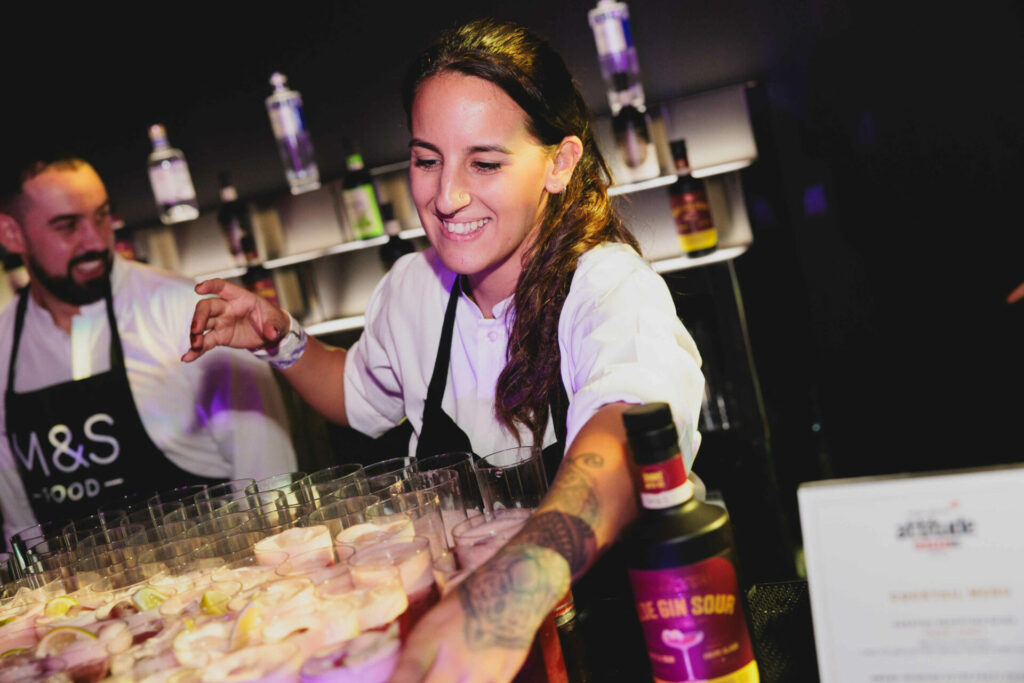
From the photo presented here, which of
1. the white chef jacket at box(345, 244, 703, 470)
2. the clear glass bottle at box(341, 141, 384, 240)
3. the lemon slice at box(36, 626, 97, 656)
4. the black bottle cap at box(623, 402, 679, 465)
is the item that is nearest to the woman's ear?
the white chef jacket at box(345, 244, 703, 470)

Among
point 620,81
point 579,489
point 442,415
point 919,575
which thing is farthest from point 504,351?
point 620,81

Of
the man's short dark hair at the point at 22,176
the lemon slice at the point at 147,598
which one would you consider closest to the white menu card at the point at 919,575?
the lemon slice at the point at 147,598

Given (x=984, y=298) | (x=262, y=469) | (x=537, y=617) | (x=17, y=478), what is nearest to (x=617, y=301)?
(x=537, y=617)

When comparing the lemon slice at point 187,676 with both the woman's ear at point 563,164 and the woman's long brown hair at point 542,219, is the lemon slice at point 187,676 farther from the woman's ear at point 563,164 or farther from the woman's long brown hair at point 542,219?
the woman's ear at point 563,164

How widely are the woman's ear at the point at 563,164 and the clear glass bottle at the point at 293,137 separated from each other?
2391 millimetres

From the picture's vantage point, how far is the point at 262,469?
3041 mm

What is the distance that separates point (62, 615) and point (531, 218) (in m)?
1.03

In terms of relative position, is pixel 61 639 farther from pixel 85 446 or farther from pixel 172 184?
pixel 172 184

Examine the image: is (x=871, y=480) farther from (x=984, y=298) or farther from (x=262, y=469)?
(x=984, y=298)

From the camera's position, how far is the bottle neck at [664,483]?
0.77 metres

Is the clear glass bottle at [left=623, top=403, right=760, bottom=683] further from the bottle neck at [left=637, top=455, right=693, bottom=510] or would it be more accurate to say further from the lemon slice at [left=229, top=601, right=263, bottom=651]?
the lemon slice at [left=229, top=601, right=263, bottom=651]

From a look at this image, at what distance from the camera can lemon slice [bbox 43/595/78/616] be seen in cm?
110

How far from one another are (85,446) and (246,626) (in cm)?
266

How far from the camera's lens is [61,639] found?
3.10 feet
